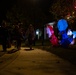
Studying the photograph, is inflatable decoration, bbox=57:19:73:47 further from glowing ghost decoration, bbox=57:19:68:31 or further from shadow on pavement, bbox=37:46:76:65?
shadow on pavement, bbox=37:46:76:65

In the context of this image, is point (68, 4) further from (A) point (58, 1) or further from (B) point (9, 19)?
(B) point (9, 19)

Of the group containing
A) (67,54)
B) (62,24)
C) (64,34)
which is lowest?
(67,54)

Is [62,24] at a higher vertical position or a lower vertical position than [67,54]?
higher

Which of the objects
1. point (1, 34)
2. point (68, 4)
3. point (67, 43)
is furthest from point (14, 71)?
point (67, 43)

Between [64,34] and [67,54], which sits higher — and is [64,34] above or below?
above

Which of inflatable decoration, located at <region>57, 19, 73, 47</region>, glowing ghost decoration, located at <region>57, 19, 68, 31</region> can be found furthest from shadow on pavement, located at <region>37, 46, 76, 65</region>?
glowing ghost decoration, located at <region>57, 19, 68, 31</region>

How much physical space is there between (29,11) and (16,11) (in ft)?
7.63

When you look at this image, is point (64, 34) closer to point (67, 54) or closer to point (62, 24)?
point (62, 24)

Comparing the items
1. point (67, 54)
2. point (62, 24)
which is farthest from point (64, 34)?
point (67, 54)

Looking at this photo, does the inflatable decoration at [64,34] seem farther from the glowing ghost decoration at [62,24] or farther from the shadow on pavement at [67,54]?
the shadow on pavement at [67,54]

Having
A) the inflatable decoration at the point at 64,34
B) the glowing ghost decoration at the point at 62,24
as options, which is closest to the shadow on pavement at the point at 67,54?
the inflatable decoration at the point at 64,34

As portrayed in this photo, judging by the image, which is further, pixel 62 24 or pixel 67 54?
pixel 62 24

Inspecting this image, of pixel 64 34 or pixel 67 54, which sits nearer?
pixel 67 54

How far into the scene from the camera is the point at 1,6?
55.2 meters
